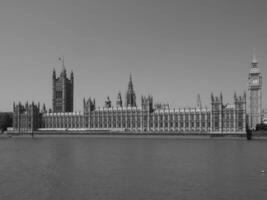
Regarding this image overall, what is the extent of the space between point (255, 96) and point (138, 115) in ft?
140

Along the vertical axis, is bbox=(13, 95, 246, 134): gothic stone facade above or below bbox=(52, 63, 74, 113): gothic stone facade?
below

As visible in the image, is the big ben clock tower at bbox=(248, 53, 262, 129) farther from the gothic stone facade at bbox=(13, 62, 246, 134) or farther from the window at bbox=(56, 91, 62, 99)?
the window at bbox=(56, 91, 62, 99)

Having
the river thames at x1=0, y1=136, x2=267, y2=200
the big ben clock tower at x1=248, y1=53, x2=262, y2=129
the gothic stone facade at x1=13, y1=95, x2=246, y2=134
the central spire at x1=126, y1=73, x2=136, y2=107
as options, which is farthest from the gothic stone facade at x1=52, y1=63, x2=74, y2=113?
the river thames at x1=0, y1=136, x2=267, y2=200

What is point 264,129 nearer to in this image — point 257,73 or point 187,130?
point 187,130

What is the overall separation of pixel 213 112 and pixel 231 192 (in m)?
93.9

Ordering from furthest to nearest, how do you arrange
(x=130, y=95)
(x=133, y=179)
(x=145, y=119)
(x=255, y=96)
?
(x=130, y=95)
(x=255, y=96)
(x=145, y=119)
(x=133, y=179)

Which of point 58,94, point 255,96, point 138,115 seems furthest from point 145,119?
point 58,94

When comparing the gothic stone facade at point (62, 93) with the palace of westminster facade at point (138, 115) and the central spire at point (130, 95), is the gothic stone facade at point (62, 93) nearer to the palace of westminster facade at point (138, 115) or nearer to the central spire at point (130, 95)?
the palace of westminster facade at point (138, 115)

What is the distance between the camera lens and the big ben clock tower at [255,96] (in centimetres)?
14412

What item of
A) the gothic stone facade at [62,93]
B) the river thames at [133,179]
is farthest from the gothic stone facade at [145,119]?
the river thames at [133,179]

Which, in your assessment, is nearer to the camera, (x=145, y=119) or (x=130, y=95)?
(x=145, y=119)

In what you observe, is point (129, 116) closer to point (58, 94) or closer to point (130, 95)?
point (130, 95)

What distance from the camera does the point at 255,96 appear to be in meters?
146

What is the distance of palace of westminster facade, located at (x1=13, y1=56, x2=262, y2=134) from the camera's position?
398ft
